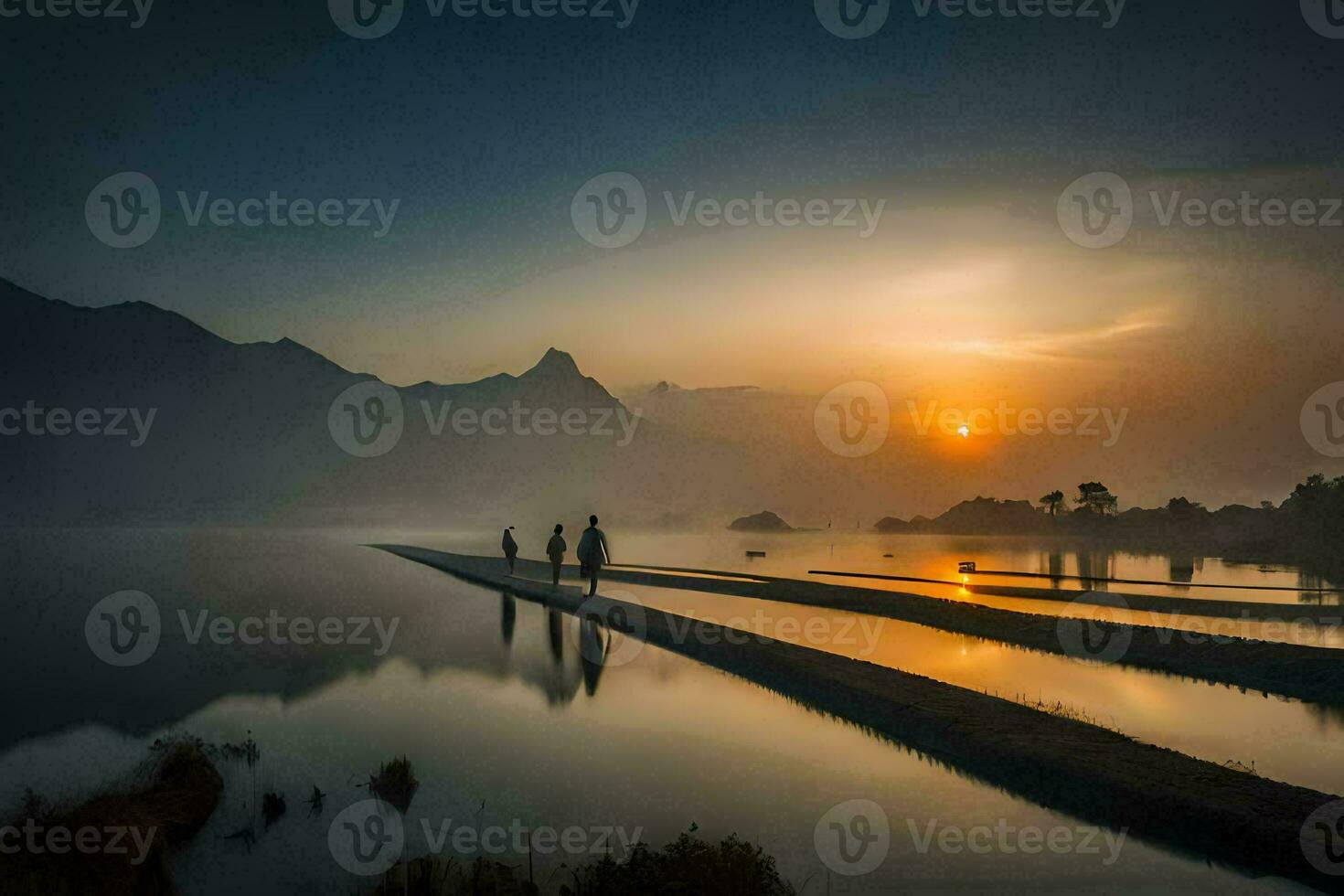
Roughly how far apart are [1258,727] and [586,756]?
11004 mm

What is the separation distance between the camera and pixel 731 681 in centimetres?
1975

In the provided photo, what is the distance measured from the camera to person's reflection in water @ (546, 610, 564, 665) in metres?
23.0

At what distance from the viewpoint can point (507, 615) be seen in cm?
3247

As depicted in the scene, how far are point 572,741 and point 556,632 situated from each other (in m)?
12.5

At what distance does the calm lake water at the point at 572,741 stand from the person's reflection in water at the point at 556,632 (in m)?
0.18

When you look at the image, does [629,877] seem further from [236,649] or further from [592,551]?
[592,551]

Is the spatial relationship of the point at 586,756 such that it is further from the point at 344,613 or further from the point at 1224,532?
the point at 1224,532

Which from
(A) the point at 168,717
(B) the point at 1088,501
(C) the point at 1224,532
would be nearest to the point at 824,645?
(A) the point at 168,717


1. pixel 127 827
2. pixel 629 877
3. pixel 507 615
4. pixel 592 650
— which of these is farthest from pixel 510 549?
pixel 629 877

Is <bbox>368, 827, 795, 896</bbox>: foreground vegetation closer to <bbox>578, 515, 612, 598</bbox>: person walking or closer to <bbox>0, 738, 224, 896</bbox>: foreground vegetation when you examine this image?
<bbox>0, 738, 224, 896</bbox>: foreground vegetation

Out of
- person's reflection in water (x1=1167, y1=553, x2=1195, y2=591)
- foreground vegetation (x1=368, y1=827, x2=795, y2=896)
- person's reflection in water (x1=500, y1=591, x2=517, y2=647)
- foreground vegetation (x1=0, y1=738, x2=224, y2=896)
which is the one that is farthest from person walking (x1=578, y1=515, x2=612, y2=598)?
person's reflection in water (x1=1167, y1=553, x2=1195, y2=591)

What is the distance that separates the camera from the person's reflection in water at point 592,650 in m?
19.8

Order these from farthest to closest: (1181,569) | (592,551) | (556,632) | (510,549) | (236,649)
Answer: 1. (1181,569)
2. (510,549)
3. (592,551)
4. (556,632)
5. (236,649)

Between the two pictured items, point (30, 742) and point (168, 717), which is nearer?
point (30, 742)
